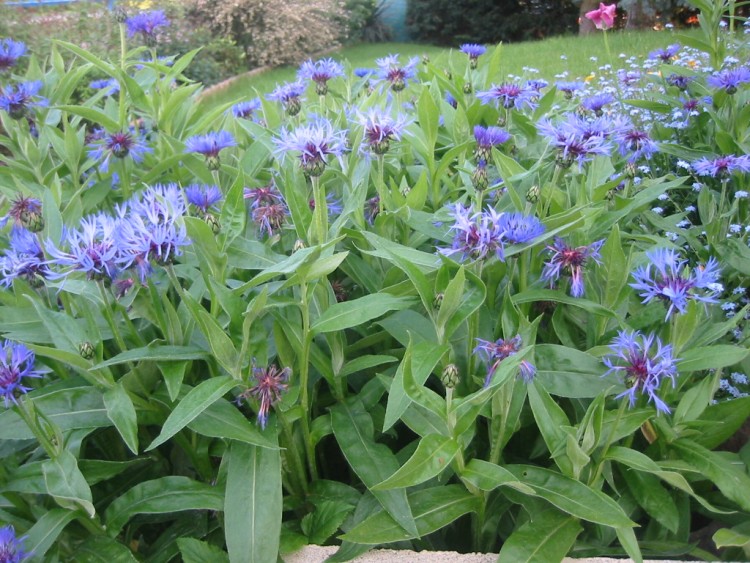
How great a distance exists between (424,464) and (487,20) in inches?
471

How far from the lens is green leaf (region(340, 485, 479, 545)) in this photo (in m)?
1.05

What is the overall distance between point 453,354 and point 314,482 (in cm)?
35

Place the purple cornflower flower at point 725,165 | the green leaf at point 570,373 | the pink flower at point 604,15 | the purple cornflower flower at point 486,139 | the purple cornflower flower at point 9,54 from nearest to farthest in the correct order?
the green leaf at point 570,373, the purple cornflower flower at point 486,139, the purple cornflower flower at point 725,165, the purple cornflower flower at point 9,54, the pink flower at point 604,15

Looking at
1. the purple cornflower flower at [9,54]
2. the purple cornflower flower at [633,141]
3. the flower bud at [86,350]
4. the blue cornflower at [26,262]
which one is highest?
the purple cornflower flower at [9,54]

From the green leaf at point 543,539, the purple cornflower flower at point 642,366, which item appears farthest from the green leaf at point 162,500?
the purple cornflower flower at point 642,366

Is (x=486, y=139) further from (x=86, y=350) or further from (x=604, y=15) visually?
(x=604, y=15)

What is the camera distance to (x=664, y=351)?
1.05 meters

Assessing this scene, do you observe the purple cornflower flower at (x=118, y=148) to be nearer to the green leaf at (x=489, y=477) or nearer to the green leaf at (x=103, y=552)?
the green leaf at (x=103, y=552)

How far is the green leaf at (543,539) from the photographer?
3.41ft

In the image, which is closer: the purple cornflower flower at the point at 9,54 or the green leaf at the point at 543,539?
the green leaf at the point at 543,539

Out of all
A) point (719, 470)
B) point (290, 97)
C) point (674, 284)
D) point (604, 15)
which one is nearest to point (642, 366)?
point (674, 284)

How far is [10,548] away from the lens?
1021 mm

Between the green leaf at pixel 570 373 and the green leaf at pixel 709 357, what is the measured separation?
12cm

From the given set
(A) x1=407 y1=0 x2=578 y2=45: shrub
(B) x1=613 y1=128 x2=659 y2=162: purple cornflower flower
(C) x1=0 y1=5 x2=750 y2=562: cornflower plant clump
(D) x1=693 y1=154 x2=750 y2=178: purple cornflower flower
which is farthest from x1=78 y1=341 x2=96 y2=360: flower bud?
(A) x1=407 y1=0 x2=578 y2=45: shrub
